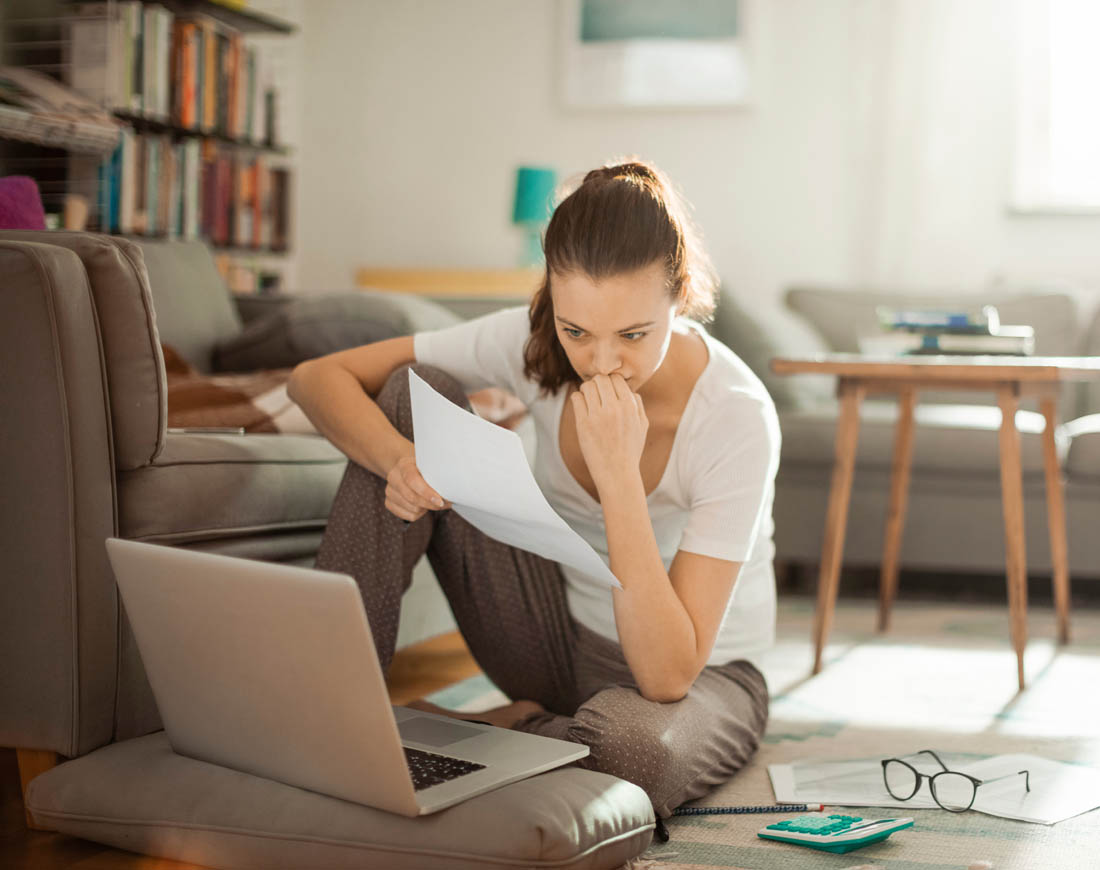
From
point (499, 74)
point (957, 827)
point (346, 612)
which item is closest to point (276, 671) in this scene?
point (346, 612)

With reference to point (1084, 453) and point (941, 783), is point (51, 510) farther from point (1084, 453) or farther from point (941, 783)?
point (1084, 453)

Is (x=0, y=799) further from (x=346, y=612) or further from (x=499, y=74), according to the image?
(x=499, y=74)

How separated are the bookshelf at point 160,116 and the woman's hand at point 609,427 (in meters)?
1.78

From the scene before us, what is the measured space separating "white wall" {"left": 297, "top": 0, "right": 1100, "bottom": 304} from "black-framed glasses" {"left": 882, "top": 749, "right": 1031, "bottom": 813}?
8.54ft

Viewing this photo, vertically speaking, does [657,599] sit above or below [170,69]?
below

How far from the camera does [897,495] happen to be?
245 centimetres

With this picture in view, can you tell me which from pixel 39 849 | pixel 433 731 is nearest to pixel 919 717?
pixel 433 731

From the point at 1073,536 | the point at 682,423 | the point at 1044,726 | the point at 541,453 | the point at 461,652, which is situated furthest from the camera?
the point at 1073,536

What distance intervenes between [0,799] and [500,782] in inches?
25.0

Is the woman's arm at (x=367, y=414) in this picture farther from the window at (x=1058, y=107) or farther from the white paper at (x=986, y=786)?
the window at (x=1058, y=107)

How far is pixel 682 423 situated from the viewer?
1.40 metres

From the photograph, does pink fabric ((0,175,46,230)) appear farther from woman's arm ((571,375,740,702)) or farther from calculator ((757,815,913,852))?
calculator ((757,815,913,852))

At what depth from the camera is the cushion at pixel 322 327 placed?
7.52 ft

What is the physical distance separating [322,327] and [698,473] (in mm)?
1152
